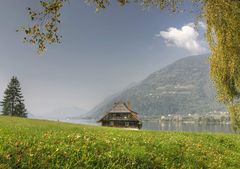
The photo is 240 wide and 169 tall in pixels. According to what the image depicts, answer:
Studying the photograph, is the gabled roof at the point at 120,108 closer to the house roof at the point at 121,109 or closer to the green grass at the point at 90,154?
the house roof at the point at 121,109

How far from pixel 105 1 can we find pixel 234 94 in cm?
2514

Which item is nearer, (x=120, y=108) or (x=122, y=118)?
(x=122, y=118)

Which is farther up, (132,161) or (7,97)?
(7,97)

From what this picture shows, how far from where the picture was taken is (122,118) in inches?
4082

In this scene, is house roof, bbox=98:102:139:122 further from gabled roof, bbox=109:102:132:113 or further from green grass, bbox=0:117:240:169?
green grass, bbox=0:117:240:169

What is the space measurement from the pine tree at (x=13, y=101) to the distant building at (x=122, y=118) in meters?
22.7

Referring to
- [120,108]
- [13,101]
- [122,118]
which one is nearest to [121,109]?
[120,108]

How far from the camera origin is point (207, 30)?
91.9ft

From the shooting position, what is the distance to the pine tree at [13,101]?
9981 cm

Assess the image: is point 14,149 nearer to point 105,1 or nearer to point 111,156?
point 111,156

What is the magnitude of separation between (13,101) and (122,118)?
30.4 metres

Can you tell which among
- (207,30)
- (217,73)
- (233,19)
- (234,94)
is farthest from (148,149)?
(234,94)

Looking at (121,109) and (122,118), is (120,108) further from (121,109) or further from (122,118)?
(122,118)

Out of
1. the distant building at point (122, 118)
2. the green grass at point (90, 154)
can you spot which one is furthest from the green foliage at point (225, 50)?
the distant building at point (122, 118)
